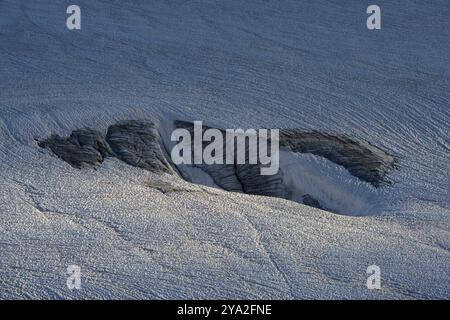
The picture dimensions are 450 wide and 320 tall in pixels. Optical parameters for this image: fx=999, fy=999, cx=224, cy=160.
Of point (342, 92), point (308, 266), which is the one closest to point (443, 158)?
point (342, 92)

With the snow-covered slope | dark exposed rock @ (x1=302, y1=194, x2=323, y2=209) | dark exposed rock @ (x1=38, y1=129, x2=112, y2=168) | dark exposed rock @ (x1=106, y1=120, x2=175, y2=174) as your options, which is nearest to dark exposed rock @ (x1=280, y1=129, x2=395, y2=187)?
the snow-covered slope

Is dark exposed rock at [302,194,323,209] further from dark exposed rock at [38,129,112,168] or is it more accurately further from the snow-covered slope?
dark exposed rock at [38,129,112,168]

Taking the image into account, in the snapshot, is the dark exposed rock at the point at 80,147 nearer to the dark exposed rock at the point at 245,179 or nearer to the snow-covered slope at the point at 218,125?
the snow-covered slope at the point at 218,125

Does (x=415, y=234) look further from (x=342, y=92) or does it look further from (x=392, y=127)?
(x=342, y=92)

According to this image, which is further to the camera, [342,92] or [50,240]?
[342,92]

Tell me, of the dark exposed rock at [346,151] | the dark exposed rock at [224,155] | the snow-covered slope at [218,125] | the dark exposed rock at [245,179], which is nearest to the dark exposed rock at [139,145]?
the dark exposed rock at [224,155]

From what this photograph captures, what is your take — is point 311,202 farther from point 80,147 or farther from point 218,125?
point 80,147
